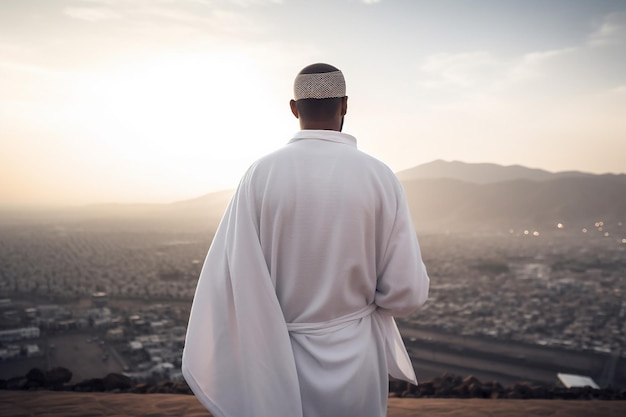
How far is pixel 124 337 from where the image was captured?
521 inches

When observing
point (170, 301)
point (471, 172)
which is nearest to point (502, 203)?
point (471, 172)

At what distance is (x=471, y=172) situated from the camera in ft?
347

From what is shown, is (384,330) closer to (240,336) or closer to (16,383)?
(240,336)

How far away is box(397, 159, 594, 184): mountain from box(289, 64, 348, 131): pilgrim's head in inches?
3847

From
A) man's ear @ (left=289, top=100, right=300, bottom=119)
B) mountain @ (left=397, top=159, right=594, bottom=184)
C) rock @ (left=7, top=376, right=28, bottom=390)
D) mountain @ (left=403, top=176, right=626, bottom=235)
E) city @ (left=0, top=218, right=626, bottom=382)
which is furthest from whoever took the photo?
mountain @ (left=397, top=159, right=594, bottom=184)

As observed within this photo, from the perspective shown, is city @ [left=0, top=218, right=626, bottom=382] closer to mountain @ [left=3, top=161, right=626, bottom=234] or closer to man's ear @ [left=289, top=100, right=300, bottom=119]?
man's ear @ [left=289, top=100, right=300, bottom=119]

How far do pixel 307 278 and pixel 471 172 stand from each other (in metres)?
110

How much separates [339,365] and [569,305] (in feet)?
74.9

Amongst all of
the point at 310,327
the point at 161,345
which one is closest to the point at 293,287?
the point at 310,327

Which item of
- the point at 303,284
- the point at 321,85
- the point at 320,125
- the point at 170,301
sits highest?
the point at 321,85

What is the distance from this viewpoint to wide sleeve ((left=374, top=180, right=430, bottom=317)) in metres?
1.38

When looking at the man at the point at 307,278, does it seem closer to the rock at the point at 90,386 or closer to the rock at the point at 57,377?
the rock at the point at 90,386

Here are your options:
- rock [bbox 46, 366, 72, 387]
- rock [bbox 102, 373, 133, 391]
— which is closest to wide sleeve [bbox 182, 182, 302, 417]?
rock [bbox 102, 373, 133, 391]

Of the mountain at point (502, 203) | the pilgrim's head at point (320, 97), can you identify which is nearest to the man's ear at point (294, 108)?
the pilgrim's head at point (320, 97)
